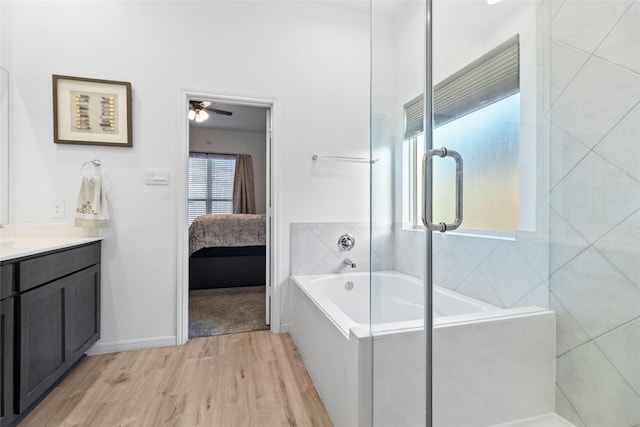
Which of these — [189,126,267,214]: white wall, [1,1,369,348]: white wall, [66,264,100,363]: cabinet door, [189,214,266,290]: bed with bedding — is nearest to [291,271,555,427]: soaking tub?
[1,1,369,348]: white wall

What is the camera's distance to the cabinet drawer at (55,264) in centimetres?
143

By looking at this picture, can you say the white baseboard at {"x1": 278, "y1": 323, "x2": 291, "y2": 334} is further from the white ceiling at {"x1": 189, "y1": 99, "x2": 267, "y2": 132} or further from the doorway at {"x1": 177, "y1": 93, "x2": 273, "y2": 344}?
the white ceiling at {"x1": 189, "y1": 99, "x2": 267, "y2": 132}

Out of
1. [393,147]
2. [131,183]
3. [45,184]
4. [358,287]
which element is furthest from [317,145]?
[45,184]

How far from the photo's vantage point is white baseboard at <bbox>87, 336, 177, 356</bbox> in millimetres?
2184

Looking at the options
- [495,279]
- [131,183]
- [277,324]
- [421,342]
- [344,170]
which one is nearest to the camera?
[421,342]

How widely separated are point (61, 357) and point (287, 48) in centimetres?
269

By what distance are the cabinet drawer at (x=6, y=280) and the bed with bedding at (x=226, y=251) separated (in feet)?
7.41

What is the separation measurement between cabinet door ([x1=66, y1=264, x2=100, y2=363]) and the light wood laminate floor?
0.19m

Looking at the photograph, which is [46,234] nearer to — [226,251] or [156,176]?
[156,176]

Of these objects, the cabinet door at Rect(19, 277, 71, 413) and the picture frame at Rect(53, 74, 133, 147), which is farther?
the picture frame at Rect(53, 74, 133, 147)

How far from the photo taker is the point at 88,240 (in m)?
2.00

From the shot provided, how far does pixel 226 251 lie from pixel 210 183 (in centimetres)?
281

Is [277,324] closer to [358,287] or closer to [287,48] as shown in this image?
[358,287]

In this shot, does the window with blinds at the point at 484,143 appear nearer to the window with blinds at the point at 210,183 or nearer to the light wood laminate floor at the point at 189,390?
the light wood laminate floor at the point at 189,390
